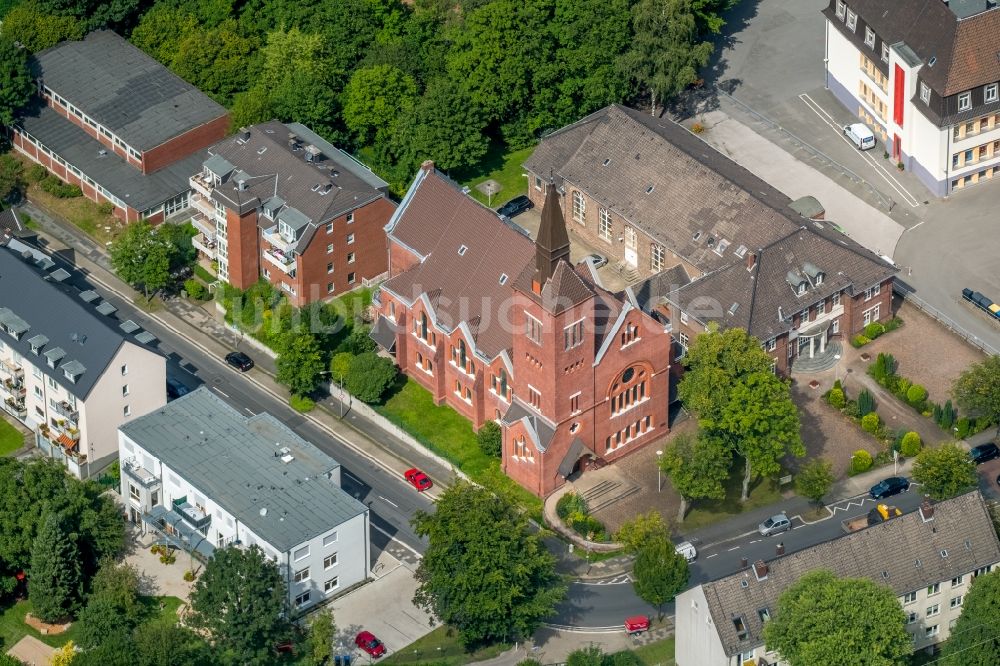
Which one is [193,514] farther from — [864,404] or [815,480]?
[864,404]

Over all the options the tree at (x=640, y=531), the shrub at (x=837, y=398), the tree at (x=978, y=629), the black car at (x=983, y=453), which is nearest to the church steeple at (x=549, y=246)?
the tree at (x=640, y=531)

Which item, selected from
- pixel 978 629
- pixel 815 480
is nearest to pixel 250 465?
pixel 815 480

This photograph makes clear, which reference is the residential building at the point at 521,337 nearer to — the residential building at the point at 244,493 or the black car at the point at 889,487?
the residential building at the point at 244,493

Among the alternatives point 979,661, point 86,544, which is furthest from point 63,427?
point 979,661

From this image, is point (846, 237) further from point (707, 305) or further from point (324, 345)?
point (324, 345)

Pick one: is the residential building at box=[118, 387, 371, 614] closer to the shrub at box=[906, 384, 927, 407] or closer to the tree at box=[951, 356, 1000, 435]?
the shrub at box=[906, 384, 927, 407]

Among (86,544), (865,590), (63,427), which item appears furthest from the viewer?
(63,427)

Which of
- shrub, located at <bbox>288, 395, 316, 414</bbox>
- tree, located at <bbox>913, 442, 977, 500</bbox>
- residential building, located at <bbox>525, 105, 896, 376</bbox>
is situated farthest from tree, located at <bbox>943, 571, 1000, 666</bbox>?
shrub, located at <bbox>288, 395, 316, 414</bbox>
